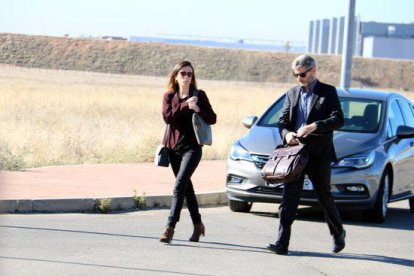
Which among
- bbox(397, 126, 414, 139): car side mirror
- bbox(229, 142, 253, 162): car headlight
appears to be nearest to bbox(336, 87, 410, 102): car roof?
bbox(397, 126, 414, 139): car side mirror

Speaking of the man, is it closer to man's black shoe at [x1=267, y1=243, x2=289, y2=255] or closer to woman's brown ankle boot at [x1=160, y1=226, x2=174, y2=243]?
man's black shoe at [x1=267, y1=243, x2=289, y2=255]

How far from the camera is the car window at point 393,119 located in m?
13.3

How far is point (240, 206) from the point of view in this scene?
1301 cm

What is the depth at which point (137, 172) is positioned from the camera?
53.8 ft

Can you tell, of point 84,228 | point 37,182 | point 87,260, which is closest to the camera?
point 87,260

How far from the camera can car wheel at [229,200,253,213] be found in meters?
12.9

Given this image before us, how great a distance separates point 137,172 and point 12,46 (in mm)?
70235

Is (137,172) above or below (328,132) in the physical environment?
below

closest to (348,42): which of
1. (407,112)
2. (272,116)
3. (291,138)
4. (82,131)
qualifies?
(407,112)

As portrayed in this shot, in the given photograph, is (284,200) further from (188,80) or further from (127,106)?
(127,106)

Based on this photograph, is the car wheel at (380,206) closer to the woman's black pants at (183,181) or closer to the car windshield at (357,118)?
the car windshield at (357,118)

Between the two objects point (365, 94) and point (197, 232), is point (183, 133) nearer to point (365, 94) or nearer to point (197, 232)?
point (197, 232)

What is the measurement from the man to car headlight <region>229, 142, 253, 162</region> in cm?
255

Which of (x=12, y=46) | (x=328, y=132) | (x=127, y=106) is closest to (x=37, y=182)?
Result: (x=328, y=132)
